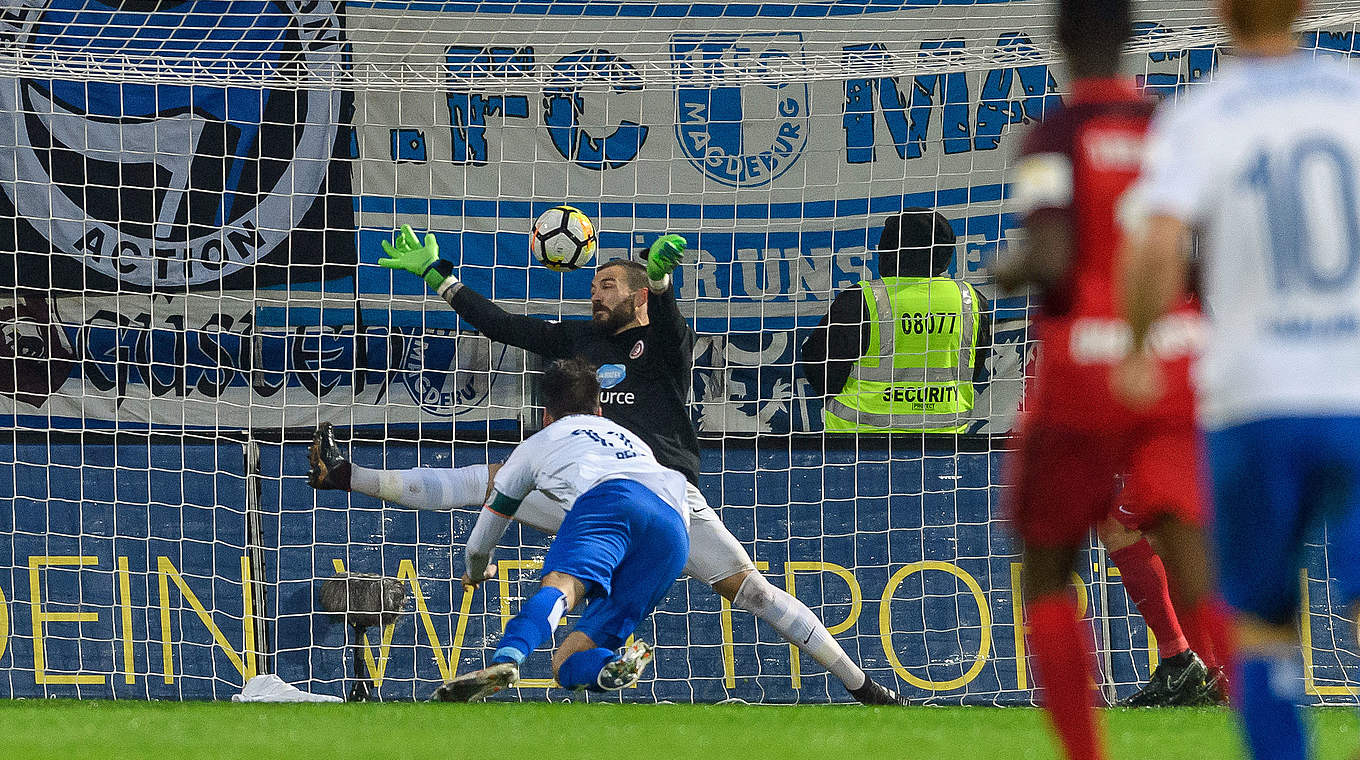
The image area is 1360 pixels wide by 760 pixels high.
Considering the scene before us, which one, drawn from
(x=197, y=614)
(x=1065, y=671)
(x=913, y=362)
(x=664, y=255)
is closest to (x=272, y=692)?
(x=197, y=614)

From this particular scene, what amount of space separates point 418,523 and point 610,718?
2432 mm

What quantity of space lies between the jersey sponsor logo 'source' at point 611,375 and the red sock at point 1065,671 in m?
3.88

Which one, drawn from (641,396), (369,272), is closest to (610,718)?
(641,396)

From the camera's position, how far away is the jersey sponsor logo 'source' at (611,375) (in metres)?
6.97

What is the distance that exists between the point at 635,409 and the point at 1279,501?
472cm

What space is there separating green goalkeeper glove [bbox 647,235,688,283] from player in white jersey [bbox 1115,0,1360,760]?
4368mm

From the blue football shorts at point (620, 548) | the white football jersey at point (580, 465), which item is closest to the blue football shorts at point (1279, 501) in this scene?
the blue football shorts at point (620, 548)

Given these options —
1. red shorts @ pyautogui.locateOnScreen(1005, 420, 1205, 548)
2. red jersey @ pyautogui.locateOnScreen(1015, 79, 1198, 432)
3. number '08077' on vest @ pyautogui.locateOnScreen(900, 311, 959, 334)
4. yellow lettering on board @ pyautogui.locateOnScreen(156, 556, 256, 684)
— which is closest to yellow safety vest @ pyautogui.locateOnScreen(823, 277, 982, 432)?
number '08077' on vest @ pyautogui.locateOnScreen(900, 311, 959, 334)

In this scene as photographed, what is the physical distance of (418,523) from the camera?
301 inches

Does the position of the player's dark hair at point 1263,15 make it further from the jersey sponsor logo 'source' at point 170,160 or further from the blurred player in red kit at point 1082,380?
the jersey sponsor logo 'source' at point 170,160

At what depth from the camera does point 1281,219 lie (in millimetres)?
2277

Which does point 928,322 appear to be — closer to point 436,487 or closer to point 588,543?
point 436,487

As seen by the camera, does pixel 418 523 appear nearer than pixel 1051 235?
No

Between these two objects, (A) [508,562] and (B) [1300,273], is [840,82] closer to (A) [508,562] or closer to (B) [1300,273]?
(A) [508,562]
